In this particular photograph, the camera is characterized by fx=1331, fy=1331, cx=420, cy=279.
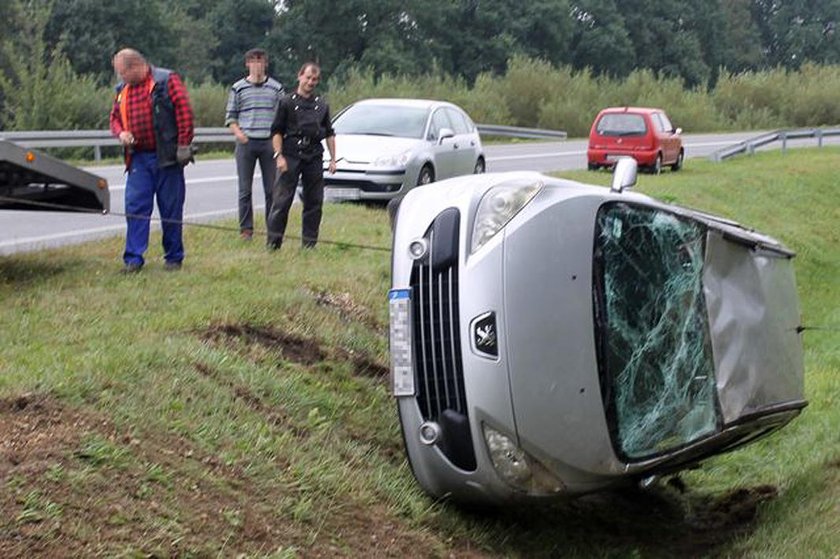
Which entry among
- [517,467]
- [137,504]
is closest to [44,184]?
[137,504]

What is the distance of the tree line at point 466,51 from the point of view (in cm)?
4262

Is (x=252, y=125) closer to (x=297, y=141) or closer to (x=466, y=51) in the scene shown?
(x=297, y=141)

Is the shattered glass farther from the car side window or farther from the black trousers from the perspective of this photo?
the car side window

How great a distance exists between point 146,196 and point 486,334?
13.7ft

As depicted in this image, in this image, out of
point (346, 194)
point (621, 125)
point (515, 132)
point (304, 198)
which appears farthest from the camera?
point (515, 132)

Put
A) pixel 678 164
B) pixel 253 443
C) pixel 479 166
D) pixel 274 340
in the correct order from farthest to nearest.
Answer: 1. pixel 678 164
2. pixel 479 166
3. pixel 274 340
4. pixel 253 443

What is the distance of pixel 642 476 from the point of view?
7203 mm

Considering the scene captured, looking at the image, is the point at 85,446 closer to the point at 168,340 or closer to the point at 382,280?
the point at 168,340

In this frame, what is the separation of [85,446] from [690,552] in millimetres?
3869

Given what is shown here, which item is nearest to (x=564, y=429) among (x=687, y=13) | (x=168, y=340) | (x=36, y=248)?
(x=168, y=340)

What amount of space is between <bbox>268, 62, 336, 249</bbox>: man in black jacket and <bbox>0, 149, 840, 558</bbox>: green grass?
0.40 metres

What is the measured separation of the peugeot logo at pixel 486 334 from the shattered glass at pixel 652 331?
58 centimetres

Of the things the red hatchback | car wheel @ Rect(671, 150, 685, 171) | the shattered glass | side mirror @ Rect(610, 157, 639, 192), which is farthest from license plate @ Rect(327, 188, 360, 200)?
car wheel @ Rect(671, 150, 685, 171)

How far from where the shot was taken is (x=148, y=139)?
32.4ft
